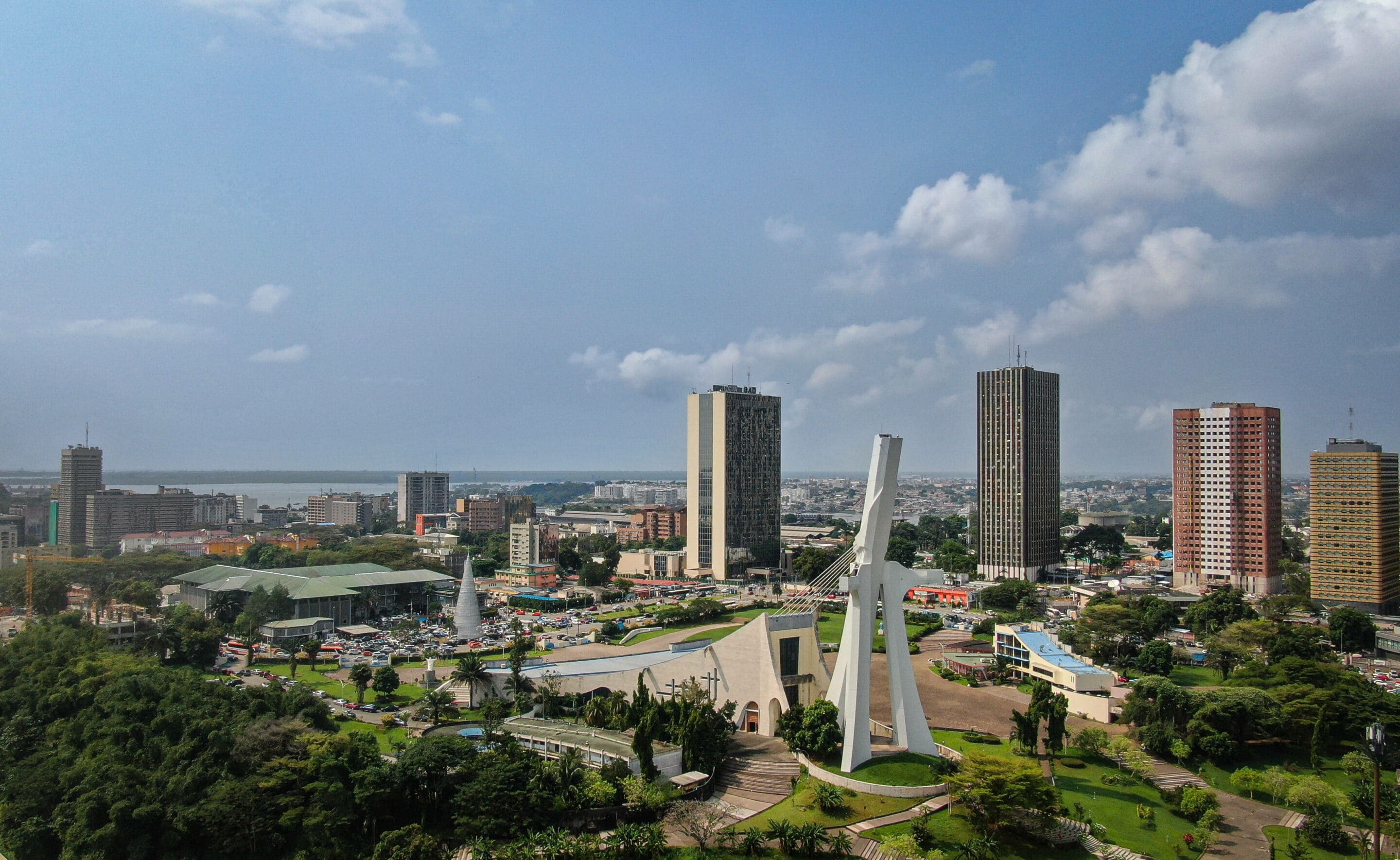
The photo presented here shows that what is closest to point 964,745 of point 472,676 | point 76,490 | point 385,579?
point 472,676

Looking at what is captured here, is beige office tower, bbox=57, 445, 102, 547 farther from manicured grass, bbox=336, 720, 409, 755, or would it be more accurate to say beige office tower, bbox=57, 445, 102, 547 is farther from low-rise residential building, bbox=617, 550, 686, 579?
manicured grass, bbox=336, 720, 409, 755

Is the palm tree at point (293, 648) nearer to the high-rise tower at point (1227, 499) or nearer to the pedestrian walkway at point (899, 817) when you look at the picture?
the pedestrian walkway at point (899, 817)

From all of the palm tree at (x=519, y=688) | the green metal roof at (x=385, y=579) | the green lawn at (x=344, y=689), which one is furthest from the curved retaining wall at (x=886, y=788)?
the green metal roof at (x=385, y=579)

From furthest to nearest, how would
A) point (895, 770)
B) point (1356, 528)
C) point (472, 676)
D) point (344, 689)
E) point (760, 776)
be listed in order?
point (1356, 528) → point (344, 689) → point (472, 676) → point (760, 776) → point (895, 770)

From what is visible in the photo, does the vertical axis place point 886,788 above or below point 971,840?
above

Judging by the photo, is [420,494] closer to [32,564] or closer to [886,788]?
[32,564]
